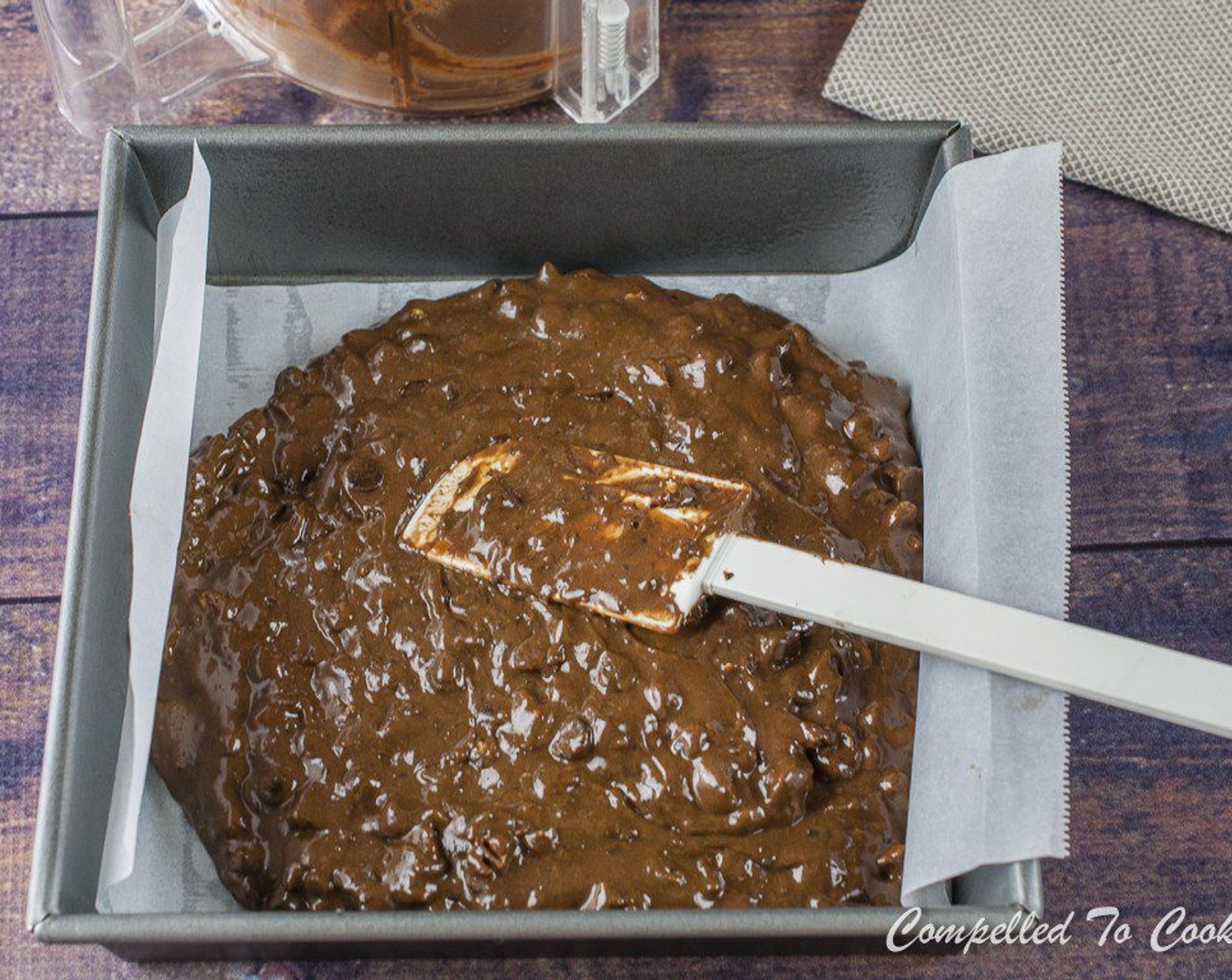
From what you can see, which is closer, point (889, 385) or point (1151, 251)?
point (889, 385)

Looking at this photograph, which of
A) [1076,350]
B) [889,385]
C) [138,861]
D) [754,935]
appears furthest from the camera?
[1076,350]

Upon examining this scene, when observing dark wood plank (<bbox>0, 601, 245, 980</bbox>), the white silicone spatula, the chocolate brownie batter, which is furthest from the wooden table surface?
the white silicone spatula

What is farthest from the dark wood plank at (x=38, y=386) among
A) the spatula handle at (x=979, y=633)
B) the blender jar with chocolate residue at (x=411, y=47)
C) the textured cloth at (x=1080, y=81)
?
the textured cloth at (x=1080, y=81)

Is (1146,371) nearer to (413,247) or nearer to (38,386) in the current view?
(413,247)

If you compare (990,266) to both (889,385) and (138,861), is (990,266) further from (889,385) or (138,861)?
(138,861)

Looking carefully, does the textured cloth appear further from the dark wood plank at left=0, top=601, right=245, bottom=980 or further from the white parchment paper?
the dark wood plank at left=0, top=601, right=245, bottom=980

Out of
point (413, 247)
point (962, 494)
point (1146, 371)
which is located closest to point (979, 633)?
point (962, 494)

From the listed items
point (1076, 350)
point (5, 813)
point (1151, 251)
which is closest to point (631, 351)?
point (1076, 350)
